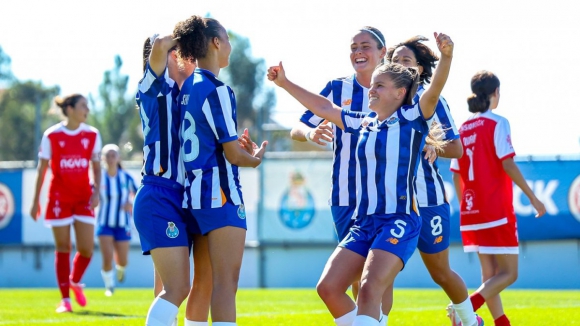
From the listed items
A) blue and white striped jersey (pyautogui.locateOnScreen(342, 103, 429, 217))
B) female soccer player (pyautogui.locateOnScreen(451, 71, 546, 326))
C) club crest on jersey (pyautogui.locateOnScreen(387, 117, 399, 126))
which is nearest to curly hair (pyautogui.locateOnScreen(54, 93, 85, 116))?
female soccer player (pyautogui.locateOnScreen(451, 71, 546, 326))

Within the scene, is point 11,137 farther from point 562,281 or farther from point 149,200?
point 149,200

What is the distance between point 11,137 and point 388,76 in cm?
5153

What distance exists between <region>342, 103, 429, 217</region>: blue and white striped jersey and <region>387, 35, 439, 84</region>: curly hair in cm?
115

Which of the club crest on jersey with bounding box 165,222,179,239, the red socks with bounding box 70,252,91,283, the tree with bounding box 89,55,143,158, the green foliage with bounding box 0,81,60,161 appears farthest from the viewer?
the tree with bounding box 89,55,143,158

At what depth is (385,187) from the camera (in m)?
5.09

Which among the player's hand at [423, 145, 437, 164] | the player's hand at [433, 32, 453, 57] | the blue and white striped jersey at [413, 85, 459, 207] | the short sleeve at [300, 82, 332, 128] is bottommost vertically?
the blue and white striped jersey at [413, 85, 459, 207]

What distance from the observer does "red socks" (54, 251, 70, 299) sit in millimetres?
10016

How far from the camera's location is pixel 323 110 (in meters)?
5.52

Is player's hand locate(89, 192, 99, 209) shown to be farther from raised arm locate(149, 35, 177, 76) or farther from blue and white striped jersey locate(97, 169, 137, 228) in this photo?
raised arm locate(149, 35, 177, 76)

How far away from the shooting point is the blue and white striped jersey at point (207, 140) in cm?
498

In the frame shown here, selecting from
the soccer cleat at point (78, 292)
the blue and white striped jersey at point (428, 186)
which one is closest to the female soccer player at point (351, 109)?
the blue and white striped jersey at point (428, 186)

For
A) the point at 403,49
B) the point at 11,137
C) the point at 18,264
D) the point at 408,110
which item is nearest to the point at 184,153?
Result: the point at 408,110

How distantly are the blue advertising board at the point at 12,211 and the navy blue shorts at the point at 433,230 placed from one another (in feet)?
51.5

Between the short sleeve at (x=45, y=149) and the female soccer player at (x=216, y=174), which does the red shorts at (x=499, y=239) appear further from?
the short sleeve at (x=45, y=149)
